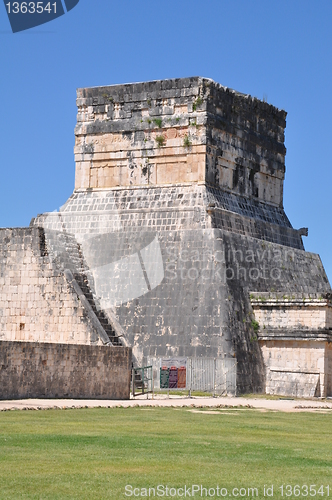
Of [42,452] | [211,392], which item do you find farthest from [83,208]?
[42,452]

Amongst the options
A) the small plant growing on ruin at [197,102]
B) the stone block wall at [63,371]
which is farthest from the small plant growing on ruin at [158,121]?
the stone block wall at [63,371]

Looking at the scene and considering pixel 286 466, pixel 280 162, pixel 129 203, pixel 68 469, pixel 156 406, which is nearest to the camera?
pixel 68 469

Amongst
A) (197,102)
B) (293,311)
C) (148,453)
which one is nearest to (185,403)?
(293,311)

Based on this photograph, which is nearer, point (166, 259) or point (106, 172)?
point (166, 259)

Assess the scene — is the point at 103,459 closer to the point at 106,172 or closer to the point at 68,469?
the point at 68,469

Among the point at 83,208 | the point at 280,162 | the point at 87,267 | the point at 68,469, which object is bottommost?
the point at 68,469

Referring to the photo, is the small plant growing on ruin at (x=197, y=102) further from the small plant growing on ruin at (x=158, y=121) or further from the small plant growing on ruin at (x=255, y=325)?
the small plant growing on ruin at (x=255, y=325)

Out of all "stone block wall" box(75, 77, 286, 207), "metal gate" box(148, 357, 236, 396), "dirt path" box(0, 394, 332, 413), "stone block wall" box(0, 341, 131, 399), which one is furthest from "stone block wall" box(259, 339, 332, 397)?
"stone block wall" box(0, 341, 131, 399)

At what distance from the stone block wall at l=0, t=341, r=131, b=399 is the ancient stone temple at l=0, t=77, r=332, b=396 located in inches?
126

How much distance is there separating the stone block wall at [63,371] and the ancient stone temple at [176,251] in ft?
10.5

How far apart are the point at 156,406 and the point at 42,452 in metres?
9.67

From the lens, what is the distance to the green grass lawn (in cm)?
952

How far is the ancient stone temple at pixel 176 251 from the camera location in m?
28.1

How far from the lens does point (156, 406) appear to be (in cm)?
2109
